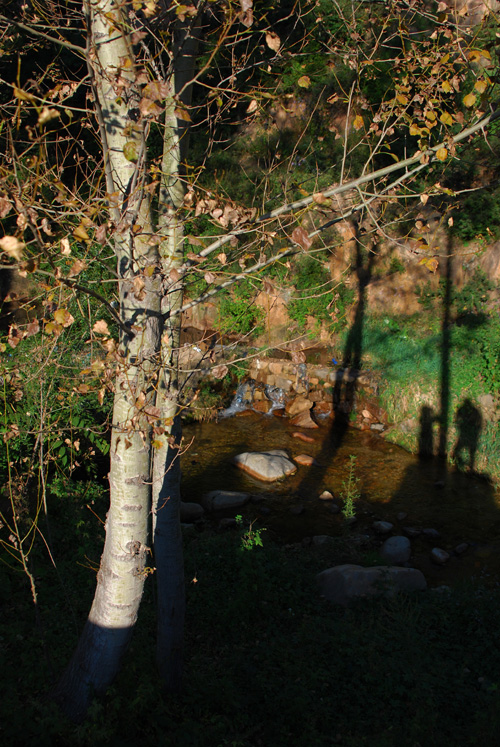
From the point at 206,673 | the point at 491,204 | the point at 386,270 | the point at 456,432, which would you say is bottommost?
the point at 206,673

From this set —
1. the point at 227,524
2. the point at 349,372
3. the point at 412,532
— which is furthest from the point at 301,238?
the point at 349,372

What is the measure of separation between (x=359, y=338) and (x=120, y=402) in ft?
30.8

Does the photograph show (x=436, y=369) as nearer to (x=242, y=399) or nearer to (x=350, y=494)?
(x=350, y=494)

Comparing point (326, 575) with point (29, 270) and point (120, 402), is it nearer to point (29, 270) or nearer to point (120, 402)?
point (120, 402)

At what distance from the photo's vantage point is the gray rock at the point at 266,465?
857cm

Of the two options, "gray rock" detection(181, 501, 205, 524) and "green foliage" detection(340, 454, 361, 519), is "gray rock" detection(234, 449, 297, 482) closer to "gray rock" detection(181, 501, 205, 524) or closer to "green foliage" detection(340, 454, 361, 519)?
"green foliage" detection(340, 454, 361, 519)

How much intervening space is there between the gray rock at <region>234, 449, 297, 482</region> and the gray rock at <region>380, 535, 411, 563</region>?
2.36 metres

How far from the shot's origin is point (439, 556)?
21.2 feet

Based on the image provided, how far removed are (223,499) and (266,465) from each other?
1.28m

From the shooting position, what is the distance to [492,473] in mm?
8570

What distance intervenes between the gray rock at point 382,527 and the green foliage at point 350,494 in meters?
0.36

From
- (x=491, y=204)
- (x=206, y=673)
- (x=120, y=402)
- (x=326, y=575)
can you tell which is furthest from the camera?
(x=491, y=204)

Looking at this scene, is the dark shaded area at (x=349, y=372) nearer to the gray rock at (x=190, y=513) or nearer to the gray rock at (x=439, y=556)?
the gray rock at (x=190, y=513)

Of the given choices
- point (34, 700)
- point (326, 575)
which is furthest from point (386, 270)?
point (34, 700)
